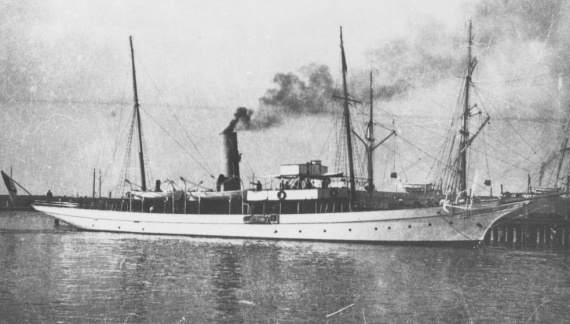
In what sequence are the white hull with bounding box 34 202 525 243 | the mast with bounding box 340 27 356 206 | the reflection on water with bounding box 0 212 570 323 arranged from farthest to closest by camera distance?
the mast with bounding box 340 27 356 206
the white hull with bounding box 34 202 525 243
the reflection on water with bounding box 0 212 570 323

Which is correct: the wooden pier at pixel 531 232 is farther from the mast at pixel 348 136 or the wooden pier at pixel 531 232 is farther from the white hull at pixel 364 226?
the mast at pixel 348 136

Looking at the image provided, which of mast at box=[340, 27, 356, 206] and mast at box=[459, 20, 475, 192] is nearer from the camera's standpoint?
mast at box=[340, 27, 356, 206]

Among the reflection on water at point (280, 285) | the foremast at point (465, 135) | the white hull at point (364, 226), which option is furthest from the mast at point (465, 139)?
the reflection on water at point (280, 285)

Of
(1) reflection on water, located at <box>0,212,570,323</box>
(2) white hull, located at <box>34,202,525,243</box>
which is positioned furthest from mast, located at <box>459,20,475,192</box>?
(1) reflection on water, located at <box>0,212,570,323</box>

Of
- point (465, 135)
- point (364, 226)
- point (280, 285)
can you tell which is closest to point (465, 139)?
point (465, 135)

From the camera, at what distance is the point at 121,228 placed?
55875mm

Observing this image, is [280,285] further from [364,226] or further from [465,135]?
[465,135]

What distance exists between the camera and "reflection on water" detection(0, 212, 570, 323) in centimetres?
1839

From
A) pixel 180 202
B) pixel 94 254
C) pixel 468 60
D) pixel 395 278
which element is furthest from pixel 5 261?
pixel 468 60

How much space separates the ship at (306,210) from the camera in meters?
41.6

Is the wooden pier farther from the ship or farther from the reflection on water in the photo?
the reflection on water

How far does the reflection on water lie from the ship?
2928 mm

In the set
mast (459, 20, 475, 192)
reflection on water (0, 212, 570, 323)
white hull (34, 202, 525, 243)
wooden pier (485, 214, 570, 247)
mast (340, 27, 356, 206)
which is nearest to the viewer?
reflection on water (0, 212, 570, 323)

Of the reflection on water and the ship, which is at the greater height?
the ship
